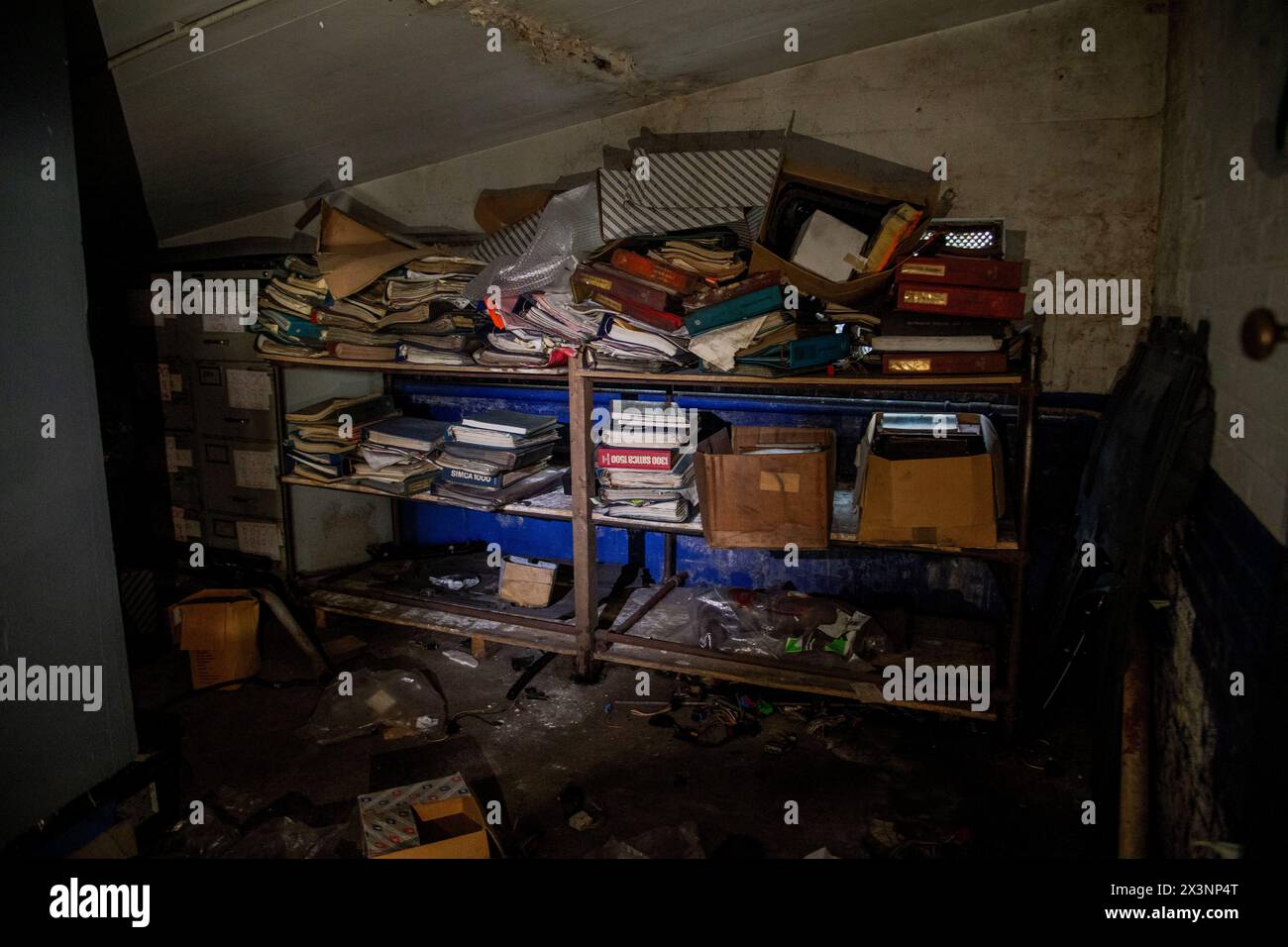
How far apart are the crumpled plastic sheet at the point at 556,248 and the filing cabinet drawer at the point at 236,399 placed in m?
1.44

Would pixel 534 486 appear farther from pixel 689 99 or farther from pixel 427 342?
pixel 689 99

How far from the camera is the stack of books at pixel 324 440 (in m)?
3.88

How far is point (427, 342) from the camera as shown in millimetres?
3578

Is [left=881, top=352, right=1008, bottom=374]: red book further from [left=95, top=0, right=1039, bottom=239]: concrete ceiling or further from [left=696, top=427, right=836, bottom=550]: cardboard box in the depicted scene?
[left=95, top=0, right=1039, bottom=239]: concrete ceiling

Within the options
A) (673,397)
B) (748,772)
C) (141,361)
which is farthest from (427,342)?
(748,772)

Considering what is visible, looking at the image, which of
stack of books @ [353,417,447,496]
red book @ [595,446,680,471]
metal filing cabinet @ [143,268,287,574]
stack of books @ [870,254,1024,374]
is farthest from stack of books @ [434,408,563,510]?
stack of books @ [870,254,1024,374]

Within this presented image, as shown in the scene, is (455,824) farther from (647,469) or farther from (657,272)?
(657,272)

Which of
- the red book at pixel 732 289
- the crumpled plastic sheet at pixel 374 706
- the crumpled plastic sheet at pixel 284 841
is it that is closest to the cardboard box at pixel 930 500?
the red book at pixel 732 289

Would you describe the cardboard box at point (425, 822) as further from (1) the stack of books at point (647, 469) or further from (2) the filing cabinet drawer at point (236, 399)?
(2) the filing cabinet drawer at point (236, 399)

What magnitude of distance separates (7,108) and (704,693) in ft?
10.3

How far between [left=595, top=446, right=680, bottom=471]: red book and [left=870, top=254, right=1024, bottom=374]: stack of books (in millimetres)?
992

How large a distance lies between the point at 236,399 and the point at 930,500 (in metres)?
3.52

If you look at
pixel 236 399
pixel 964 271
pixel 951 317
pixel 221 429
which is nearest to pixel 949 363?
pixel 951 317

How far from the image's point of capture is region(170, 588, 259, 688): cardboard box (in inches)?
142
